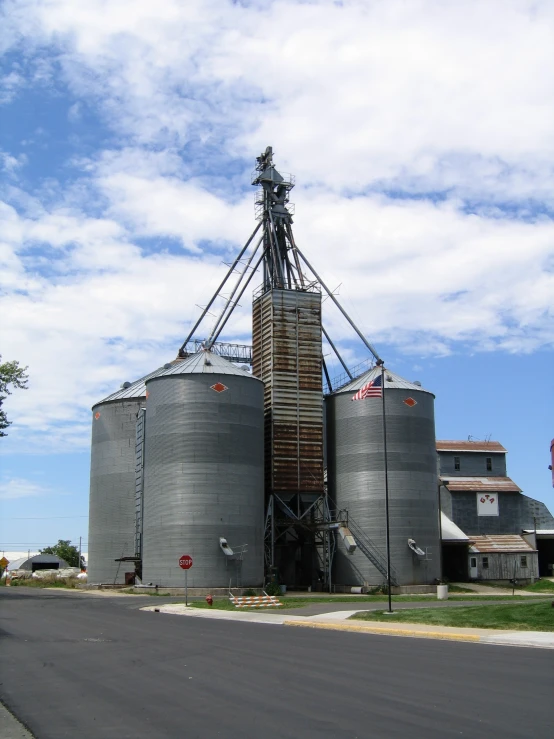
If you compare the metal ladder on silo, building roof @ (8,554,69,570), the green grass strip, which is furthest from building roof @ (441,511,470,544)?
building roof @ (8,554,69,570)

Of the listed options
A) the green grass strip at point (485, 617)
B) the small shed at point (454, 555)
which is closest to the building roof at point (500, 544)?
the small shed at point (454, 555)

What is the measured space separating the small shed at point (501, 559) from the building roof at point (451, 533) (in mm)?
1454

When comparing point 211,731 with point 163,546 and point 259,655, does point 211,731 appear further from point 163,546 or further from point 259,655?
point 163,546

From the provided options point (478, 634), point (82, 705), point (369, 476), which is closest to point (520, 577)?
point (369, 476)

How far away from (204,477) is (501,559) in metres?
29.6

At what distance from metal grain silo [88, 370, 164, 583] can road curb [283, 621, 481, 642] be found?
35.0 m

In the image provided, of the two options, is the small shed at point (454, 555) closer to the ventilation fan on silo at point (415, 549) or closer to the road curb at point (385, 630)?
the ventilation fan on silo at point (415, 549)

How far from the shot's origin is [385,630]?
87.3ft

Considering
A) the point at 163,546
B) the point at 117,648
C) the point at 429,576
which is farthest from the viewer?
the point at 429,576

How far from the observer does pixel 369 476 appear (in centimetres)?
5997

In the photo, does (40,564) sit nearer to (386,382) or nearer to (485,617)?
(386,382)

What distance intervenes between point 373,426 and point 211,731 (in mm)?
50076

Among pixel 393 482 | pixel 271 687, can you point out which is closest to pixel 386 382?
pixel 393 482

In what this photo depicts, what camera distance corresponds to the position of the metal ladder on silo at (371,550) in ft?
191
